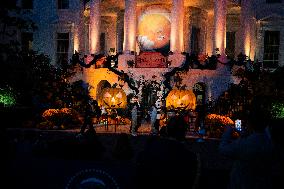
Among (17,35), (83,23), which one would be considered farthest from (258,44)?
(17,35)

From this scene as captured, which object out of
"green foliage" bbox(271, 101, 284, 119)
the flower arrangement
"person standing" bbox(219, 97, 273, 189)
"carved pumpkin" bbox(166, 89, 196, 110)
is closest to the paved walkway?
"person standing" bbox(219, 97, 273, 189)

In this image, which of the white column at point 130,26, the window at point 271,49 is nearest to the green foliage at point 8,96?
the white column at point 130,26

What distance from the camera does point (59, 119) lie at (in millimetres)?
25500

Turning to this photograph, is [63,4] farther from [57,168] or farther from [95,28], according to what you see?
[57,168]

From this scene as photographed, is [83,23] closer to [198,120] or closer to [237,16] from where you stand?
[237,16]

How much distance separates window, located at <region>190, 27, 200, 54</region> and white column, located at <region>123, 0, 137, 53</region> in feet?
18.9

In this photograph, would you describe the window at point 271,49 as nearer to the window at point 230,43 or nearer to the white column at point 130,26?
the window at point 230,43

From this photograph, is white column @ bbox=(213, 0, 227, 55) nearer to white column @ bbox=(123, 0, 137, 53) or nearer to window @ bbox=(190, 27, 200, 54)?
window @ bbox=(190, 27, 200, 54)

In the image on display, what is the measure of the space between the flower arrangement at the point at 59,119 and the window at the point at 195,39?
14.2 meters

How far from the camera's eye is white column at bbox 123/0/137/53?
32969 mm

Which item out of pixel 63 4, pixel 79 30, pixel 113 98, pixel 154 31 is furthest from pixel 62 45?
pixel 113 98

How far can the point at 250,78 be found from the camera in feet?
89.4

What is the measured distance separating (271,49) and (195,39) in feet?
21.1

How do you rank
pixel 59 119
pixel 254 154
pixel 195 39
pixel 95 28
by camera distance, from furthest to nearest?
pixel 195 39 < pixel 95 28 < pixel 59 119 < pixel 254 154
